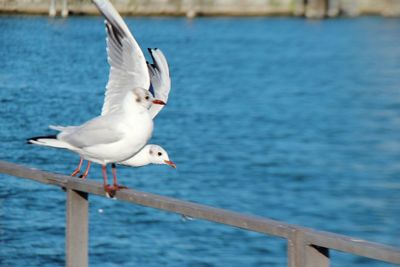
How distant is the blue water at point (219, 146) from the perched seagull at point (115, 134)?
1.04m

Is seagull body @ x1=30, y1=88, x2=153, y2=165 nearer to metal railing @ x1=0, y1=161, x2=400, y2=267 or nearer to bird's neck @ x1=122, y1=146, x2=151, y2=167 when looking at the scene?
metal railing @ x1=0, y1=161, x2=400, y2=267

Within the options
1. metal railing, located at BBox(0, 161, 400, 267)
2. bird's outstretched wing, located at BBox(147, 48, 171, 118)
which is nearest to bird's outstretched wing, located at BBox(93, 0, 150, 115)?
metal railing, located at BBox(0, 161, 400, 267)

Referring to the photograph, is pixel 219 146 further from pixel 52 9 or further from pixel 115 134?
pixel 115 134

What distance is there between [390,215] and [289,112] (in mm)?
26604

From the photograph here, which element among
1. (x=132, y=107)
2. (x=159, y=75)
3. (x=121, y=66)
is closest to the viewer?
(x=132, y=107)

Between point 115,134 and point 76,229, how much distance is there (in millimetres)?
544

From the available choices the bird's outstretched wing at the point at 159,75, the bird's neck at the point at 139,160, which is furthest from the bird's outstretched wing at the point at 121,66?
the bird's outstretched wing at the point at 159,75

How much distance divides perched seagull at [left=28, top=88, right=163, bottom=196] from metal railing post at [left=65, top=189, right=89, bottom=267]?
20 centimetres

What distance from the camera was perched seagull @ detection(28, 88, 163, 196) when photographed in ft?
18.0

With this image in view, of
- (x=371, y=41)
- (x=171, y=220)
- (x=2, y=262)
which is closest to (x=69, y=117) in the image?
(x=171, y=220)

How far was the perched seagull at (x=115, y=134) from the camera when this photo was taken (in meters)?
5.48

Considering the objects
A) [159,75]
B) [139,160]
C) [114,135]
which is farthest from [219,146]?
[114,135]

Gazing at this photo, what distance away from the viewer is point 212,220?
4391 millimetres

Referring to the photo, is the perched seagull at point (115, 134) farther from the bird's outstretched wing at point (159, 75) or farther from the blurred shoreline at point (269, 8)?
the blurred shoreline at point (269, 8)
